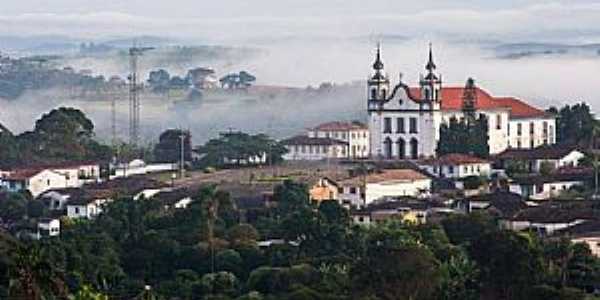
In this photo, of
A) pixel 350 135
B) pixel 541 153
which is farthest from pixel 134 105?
pixel 541 153

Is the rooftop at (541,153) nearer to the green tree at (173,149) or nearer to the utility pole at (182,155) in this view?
the utility pole at (182,155)

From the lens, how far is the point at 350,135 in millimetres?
63750

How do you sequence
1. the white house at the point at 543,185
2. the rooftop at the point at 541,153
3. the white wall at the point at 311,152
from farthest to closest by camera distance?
the white wall at the point at 311,152, the rooftop at the point at 541,153, the white house at the point at 543,185

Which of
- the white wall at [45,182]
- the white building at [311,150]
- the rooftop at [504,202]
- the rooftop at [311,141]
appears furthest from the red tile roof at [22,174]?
the rooftop at [504,202]

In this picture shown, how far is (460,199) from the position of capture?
44812 millimetres

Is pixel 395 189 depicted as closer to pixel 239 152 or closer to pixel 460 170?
pixel 460 170

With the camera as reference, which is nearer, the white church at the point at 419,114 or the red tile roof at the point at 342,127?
the white church at the point at 419,114

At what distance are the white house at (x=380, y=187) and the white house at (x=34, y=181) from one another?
7622mm

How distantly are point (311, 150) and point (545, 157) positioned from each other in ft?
30.3

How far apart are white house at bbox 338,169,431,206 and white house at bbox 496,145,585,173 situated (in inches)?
129

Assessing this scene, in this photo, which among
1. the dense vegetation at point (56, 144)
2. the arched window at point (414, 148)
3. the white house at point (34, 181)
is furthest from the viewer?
the dense vegetation at point (56, 144)

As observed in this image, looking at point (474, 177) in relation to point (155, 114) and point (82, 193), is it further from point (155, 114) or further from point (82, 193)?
point (155, 114)

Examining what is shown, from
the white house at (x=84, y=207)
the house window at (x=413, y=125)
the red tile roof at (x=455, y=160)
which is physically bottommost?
the white house at (x=84, y=207)

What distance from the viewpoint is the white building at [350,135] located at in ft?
206
